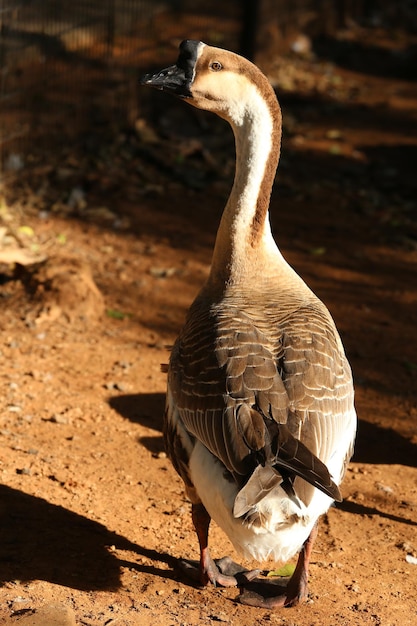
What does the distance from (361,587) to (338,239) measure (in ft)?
16.2

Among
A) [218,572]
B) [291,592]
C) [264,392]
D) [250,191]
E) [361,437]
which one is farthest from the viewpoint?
[361,437]

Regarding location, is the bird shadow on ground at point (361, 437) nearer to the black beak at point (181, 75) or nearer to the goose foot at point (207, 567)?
the goose foot at point (207, 567)

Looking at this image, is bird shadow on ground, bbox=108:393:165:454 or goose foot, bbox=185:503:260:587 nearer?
goose foot, bbox=185:503:260:587

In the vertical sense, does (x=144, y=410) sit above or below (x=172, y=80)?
below

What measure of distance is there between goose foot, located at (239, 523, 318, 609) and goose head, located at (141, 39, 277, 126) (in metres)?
2.15

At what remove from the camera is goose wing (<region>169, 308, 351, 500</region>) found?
12.0 ft

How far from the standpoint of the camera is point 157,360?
6484 mm

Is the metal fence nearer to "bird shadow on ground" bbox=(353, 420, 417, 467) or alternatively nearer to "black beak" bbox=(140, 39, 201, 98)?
"black beak" bbox=(140, 39, 201, 98)

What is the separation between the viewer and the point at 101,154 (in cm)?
995

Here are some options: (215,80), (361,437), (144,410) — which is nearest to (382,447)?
(361,437)

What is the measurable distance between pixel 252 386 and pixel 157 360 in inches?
106

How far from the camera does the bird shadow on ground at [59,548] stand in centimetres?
423

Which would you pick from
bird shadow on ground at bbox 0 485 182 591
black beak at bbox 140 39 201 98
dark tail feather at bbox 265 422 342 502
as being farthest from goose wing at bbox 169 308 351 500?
black beak at bbox 140 39 201 98

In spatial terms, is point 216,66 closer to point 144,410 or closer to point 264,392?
point 264,392
